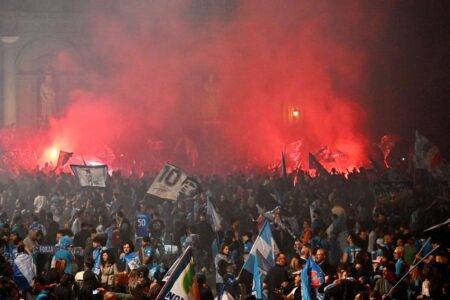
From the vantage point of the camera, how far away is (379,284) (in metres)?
10.0

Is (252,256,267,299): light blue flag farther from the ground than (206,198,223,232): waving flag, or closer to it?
closer to it

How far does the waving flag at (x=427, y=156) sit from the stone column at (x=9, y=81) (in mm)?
20446

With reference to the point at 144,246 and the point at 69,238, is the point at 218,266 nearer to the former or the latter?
the point at 144,246

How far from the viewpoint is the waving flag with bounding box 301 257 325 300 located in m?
9.55

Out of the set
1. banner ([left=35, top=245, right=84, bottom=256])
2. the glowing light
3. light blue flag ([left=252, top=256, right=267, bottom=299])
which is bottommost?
light blue flag ([left=252, top=256, right=267, bottom=299])

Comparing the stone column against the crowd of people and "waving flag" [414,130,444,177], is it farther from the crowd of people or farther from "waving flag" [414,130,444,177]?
"waving flag" [414,130,444,177]

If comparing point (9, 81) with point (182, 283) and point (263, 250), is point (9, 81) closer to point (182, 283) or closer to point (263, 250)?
point (263, 250)

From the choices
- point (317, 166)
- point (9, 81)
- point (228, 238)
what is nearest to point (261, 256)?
point (228, 238)

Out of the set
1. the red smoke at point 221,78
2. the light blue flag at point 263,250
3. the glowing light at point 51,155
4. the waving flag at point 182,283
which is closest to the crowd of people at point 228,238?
the light blue flag at point 263,250

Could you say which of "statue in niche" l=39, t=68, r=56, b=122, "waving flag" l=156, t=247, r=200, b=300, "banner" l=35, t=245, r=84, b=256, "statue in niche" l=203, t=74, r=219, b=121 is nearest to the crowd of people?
"banner" l=35, t=245, r=84, b=256

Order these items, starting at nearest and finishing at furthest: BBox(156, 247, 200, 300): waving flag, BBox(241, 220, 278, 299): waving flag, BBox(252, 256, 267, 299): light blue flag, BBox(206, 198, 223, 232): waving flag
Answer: BBox(156, 247, 200, 300): waving flag
BBox(252, 256, 267, 299): light blue flag
BBox(241, 220, 278, 299): waving flag
BBox(206, 198, 223, 232): waving flag

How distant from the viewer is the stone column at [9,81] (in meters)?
34.5

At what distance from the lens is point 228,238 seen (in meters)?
13.1

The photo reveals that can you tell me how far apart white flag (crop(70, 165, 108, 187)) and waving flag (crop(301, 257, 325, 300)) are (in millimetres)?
10399
